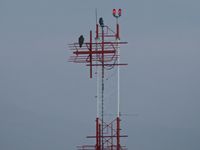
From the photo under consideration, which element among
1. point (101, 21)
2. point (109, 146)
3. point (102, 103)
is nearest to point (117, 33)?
point (101, 21)

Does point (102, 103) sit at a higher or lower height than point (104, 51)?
lower

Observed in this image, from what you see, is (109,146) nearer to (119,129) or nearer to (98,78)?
(119,129)

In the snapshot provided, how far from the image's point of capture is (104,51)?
1096 inches

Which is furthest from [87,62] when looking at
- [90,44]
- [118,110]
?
[118,110]

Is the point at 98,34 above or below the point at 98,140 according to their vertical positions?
above

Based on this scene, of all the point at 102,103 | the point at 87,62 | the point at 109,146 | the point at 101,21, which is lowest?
the point at 109,146

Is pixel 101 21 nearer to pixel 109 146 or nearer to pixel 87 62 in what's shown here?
pixel 87 62

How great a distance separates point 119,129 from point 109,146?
0.91 metres

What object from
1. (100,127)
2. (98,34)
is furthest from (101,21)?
(100,127)

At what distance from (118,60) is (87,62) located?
149cm

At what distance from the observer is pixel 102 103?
1105 inches

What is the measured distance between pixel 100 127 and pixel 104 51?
3.41 metres

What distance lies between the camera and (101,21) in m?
28.1

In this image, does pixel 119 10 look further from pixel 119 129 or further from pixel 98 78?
pixel 119 129
